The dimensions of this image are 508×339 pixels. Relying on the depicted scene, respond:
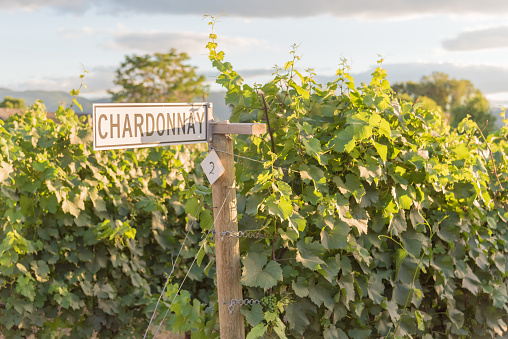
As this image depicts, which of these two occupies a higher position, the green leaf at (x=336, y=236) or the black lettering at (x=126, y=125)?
the black lettering at (x=126, y=125)

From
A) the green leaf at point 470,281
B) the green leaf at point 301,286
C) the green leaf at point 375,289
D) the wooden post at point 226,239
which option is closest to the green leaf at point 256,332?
the wooden post at point 226,239

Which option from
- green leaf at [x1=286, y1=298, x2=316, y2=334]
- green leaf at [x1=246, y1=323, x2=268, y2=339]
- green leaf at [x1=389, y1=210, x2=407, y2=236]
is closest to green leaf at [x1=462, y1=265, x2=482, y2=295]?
green leaf at [x1=389, y1=210, x2=407, y2=236]

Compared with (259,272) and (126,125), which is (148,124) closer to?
(126,125)

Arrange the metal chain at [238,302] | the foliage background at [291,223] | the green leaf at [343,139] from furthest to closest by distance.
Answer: the green leaf at [343,139], the foliage background at [291,223], the metal chain at [238,302]

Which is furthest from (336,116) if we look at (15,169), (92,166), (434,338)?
(15,169)

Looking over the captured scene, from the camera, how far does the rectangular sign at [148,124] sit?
274 centimetres

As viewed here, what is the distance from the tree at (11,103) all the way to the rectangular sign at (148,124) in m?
62.9

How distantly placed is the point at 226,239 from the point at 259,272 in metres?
0.26

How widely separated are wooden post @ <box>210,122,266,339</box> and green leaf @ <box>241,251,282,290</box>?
3.4 inches

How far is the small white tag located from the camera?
2.89 metres

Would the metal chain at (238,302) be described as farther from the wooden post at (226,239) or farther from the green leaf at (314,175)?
the green leaf at (314,175)

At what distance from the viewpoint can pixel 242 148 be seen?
328 cm

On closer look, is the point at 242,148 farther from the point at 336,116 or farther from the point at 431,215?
the point at 431,215

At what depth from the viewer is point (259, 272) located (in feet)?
9.64
